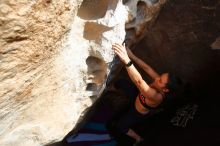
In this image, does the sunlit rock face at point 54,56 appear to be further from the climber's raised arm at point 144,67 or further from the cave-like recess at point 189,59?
the cave-like recess at point 189,59

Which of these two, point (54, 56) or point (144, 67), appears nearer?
point (54, 56)

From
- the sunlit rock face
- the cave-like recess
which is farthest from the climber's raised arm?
the cave-like recess

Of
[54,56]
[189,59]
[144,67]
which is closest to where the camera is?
[54,56]

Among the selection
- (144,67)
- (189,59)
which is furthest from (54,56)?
(189,59)

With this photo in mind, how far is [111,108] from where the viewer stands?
378 cm

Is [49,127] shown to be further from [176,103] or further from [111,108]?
[176,103]

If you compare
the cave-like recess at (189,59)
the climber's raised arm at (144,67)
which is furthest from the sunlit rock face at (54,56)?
the cave-like recess at (189,59)

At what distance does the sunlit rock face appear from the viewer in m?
1.81

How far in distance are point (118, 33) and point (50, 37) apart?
2.39 ft

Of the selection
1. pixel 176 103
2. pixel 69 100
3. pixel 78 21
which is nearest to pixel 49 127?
pixel 69 100

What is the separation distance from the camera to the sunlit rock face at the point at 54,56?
5.93ft

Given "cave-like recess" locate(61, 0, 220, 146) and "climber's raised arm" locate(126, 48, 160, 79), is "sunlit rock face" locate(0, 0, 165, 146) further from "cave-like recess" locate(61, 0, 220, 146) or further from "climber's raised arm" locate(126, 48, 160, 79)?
"cave-like recess" locate(61, 0, 220, 146)

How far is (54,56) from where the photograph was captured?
2.19 metres

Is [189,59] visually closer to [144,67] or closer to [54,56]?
[144,67]
